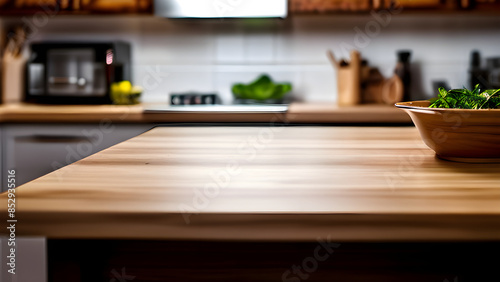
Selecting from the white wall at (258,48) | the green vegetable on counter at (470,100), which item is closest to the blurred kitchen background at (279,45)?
the white wall at (258,48)

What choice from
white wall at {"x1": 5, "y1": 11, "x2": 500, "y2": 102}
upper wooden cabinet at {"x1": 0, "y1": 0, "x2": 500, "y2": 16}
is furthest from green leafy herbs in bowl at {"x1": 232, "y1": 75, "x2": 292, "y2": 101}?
upper wooden cabinet at {"x1": 0, "y1": 0, "x2": 500, "y2": 16}

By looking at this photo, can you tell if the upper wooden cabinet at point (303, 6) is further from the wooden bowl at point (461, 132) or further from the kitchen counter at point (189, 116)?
the wooden bowl at point (461, 132)

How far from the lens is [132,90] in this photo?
2.78m

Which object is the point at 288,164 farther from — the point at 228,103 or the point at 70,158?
the point at 228,103

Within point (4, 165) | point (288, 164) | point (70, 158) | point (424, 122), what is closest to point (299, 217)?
point (288, 164)

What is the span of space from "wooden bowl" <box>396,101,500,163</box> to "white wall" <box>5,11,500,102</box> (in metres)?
2.15

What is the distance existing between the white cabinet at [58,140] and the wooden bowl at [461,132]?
1.66 meters

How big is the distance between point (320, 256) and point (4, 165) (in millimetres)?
2088

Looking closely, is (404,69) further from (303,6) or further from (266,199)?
(266,199)

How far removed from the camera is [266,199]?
67 cm

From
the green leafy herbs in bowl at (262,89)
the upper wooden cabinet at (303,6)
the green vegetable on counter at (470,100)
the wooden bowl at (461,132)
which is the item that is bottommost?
the wooden bowl at (461,132)

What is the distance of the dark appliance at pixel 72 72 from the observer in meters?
2.67

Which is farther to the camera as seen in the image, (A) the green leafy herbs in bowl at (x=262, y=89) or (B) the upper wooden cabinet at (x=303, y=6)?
(A) the green leafy herbs in bowl at (x=262, y=89)

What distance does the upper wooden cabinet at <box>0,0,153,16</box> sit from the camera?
2.71 meters
